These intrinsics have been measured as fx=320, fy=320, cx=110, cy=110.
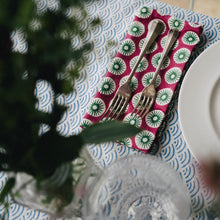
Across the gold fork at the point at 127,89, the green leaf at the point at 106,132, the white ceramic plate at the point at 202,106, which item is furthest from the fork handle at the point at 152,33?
the green leaf at the point at 106,132

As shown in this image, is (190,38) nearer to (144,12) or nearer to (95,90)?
(144,12)

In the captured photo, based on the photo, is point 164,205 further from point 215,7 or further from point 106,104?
point 215,7

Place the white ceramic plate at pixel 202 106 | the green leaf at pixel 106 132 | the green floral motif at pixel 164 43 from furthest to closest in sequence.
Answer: the green floral motif at pixel 164 43 → the white ceramic plate at pixel 202 106 → the green leaf at pixel 106 132

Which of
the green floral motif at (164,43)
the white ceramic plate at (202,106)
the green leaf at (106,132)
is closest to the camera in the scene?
the green leaf at (106,132)

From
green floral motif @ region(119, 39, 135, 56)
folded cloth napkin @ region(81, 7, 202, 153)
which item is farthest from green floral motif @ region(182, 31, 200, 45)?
green floral motif @ region(119, 39, 135, 56)

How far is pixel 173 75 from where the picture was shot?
64 centimetres

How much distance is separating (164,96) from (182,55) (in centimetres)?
9

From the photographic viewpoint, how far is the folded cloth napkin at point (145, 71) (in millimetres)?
614

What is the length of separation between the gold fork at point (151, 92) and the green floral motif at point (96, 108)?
63mm

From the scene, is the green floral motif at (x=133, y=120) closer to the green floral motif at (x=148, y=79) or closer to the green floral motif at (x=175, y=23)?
the green floral motif at (x=148, y=79)

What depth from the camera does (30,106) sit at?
28 centimetres

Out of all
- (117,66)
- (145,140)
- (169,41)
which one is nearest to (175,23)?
(169,41)

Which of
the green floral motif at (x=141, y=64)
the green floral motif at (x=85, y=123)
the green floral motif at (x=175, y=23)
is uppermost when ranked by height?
the green floral motif at (x=175, y=23)

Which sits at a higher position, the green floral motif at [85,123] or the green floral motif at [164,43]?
the green floral motif at [164,43]
